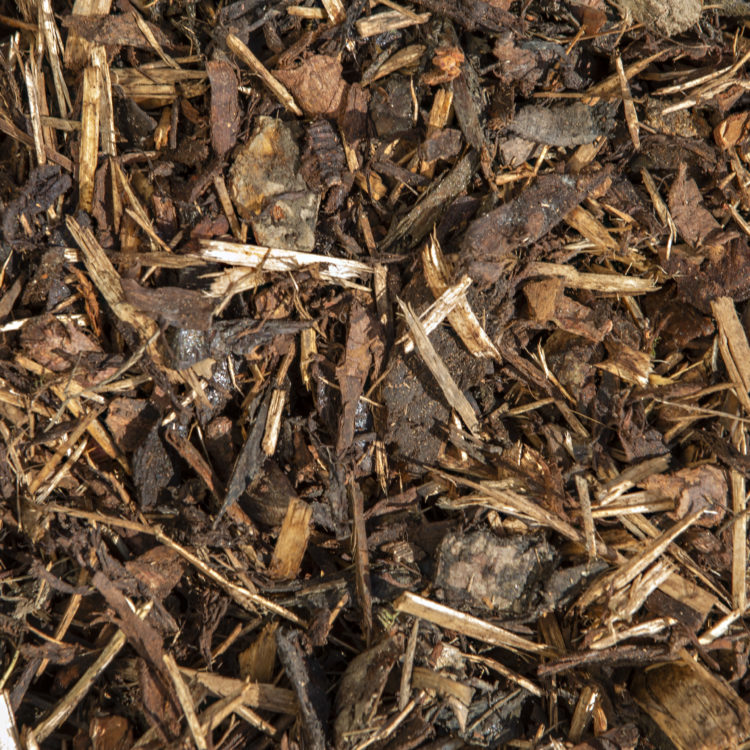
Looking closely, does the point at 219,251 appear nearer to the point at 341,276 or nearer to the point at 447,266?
the point at 341,276

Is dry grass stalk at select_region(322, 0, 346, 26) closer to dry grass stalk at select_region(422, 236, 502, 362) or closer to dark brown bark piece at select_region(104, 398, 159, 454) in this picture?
dry grass stalk at select_region(422, 236, 502, 362)

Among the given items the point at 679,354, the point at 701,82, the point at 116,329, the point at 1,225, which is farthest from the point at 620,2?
the point at 1,225

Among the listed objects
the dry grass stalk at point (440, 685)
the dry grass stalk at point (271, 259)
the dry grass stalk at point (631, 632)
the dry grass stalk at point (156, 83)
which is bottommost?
the dry grass stalk at point (440, 685)

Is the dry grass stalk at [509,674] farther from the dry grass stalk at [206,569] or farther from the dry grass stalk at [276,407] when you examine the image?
the dry grass stalk at [276,407]

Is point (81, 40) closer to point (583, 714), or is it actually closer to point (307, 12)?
point (307, 12)

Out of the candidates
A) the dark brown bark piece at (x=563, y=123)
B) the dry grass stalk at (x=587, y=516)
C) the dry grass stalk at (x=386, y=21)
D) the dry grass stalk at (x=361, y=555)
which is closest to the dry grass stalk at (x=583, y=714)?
the dry grass stalk at (x=587, y=516)

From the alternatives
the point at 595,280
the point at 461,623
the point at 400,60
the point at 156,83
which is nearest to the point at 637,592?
the point at 461,623
